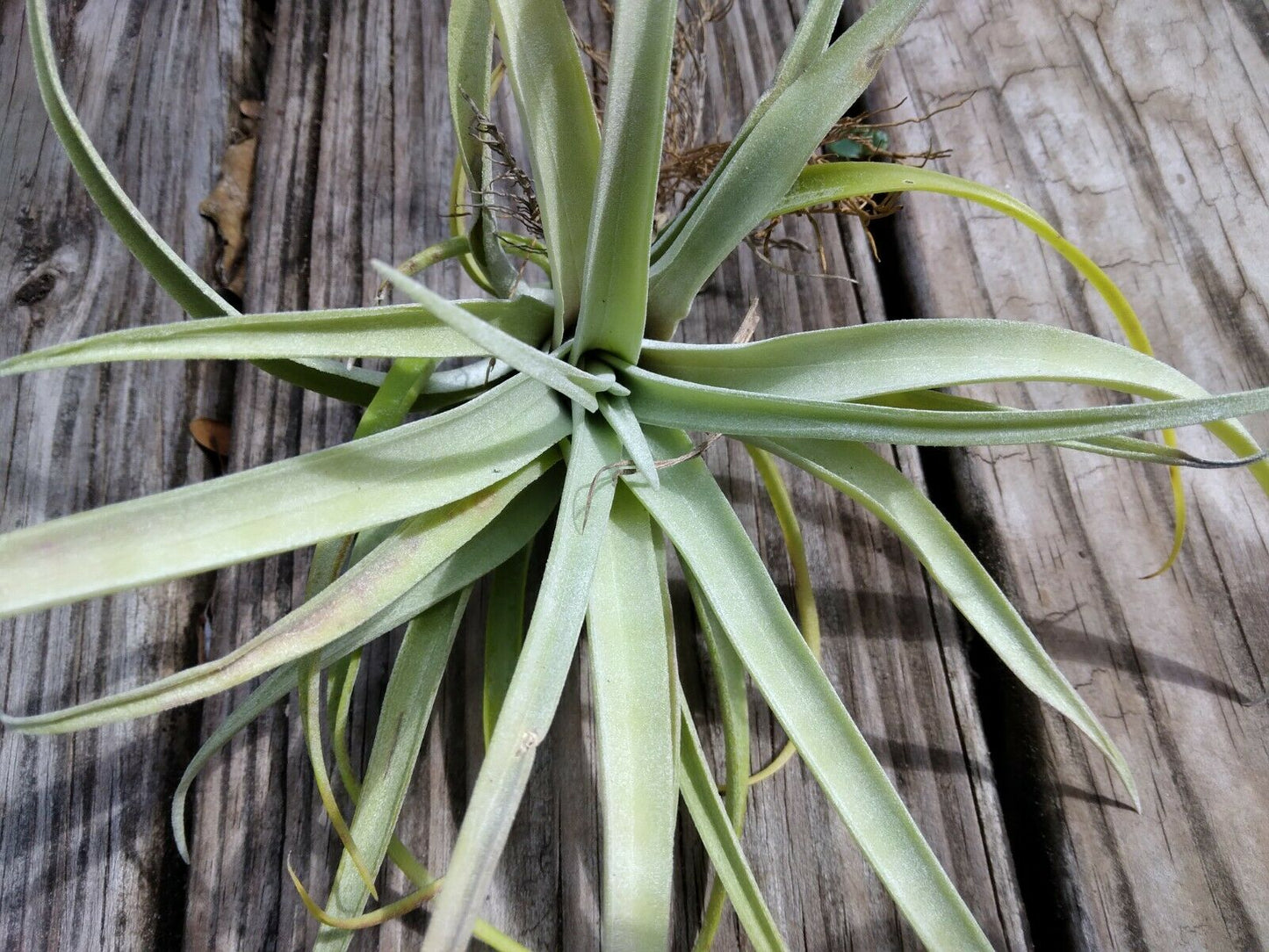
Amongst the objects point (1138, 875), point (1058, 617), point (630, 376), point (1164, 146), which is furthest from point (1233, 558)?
point (630, 376)

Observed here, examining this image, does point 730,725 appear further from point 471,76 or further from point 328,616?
point 471,76

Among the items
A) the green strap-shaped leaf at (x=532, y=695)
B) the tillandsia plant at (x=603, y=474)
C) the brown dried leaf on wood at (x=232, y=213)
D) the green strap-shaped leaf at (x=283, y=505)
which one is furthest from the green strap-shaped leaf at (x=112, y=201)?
the brown dried leaf on wood at (x=232, y=213)

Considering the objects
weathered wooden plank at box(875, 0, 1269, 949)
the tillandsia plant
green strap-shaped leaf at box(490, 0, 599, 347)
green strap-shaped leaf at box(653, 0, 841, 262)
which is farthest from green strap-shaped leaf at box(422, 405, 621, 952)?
weathered wooden plank at box(875, 0, 1269, 949)

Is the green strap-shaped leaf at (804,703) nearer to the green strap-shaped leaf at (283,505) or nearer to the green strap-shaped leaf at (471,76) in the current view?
the green strap-shaped leaf at (283,505)

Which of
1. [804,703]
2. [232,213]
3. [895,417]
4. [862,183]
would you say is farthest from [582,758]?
[232,213]

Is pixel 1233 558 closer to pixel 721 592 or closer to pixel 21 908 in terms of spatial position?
pixel 721 592
